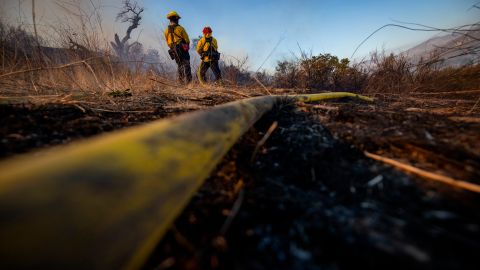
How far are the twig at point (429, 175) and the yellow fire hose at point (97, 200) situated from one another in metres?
0.80

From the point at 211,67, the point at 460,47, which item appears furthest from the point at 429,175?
the point at 211,67

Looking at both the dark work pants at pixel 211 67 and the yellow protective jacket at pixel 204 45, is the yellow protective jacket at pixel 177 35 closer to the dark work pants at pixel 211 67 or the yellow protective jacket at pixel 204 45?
the yellow protective jacket at pixel 204 45

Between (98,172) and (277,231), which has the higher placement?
(98,172)

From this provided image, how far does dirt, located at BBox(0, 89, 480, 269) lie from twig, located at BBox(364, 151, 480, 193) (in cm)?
3

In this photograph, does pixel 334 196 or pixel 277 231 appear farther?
pixel 334 196

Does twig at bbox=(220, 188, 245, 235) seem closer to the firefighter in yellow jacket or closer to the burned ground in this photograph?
the burned ground

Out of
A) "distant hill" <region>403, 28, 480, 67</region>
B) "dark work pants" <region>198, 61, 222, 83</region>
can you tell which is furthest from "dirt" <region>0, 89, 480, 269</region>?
"dark work pants" <region>198, 61, 222, 83</region>

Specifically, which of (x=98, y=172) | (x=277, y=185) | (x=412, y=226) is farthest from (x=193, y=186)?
(x=412, y=226)

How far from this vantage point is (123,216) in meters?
0.42

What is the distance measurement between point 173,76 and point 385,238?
5631 millimetres

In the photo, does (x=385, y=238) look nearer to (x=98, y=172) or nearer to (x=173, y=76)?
(x=98, y=172)

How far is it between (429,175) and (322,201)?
1.39 ft

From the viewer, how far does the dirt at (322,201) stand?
1.79 feet

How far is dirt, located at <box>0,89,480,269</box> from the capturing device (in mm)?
545
